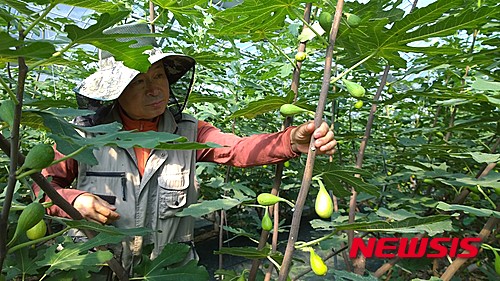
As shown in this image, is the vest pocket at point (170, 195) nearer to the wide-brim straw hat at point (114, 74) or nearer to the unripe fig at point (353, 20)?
the wide-brim straw hat at point (114, 74)

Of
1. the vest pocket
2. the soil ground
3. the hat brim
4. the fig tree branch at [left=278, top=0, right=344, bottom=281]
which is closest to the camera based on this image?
the fig tree branch at [left=278, top=0, right=344, bottom=281]

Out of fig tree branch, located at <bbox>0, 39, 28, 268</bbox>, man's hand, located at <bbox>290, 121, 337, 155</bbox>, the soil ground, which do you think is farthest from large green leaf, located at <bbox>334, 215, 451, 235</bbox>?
the soil ground

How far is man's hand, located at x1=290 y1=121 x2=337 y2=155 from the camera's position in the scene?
90cm

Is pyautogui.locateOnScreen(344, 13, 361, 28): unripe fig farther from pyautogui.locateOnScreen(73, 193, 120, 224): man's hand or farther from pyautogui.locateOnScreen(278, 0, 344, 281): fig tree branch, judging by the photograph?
pyautogui.locateOnScreen(73, 193, 120, 224): man's hand

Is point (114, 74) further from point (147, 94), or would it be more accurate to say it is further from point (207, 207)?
point (207, 207)

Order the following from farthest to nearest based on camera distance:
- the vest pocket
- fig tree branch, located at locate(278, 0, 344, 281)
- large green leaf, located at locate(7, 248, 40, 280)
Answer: the vest pocket
large green leaf, located at locate(7, 248, 40, 280)
fig tree branch, located at locate(278, 0, 344, 281)

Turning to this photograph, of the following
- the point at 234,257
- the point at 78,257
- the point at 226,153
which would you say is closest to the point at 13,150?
the point at 78,257

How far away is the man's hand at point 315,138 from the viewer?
0.90m

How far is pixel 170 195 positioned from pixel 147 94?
363 millimetres

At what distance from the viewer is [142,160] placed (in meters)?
1.47

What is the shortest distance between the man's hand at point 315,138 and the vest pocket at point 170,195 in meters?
0.47

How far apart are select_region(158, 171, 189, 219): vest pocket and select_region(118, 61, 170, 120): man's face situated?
0.77 feet

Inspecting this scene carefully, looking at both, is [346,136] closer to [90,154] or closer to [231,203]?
[231,203]

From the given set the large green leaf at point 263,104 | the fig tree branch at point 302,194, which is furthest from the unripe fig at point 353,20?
the large green leaf at point 263,104
